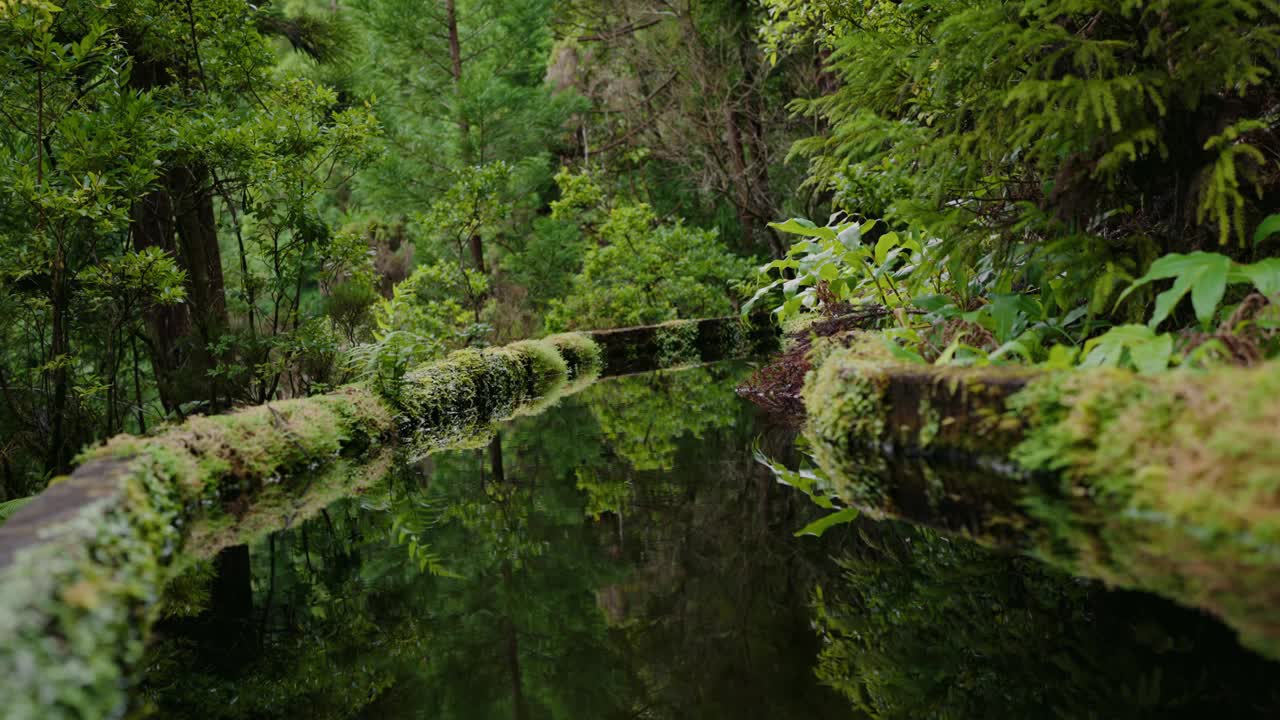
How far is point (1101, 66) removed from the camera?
3.26 m

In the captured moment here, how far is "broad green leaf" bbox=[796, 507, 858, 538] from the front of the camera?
2.89 metres

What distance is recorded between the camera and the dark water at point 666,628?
5.54 feet

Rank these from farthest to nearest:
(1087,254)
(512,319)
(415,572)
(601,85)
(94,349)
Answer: (601,85) < (512,319) < (94,349) < (1087,254) < (415,572)

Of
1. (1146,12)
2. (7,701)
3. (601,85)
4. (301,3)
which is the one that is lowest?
(7,701)

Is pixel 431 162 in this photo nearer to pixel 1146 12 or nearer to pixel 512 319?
pixel 512 319

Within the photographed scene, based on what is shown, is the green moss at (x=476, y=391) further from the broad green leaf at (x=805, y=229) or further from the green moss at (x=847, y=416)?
the broad green leaf at (x=805, y=229)

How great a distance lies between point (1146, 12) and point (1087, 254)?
0.96m

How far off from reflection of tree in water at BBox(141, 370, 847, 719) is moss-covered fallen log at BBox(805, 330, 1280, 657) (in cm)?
57

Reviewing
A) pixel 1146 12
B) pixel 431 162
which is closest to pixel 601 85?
pixel 431 162

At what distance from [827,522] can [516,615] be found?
1.17 meters

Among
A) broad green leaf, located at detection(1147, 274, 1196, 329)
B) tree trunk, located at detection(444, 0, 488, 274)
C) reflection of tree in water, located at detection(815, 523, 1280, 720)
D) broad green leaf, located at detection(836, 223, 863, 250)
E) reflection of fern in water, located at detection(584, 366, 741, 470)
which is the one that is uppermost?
tree trunk, located at detection(444, 0, 488, 274)

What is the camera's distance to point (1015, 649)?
1825 mm

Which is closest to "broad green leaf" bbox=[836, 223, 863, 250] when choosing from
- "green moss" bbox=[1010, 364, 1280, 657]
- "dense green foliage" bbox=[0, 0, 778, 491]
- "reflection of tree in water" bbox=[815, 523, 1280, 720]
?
"dense green foliage" bbox=[0, 0, 778, 491]

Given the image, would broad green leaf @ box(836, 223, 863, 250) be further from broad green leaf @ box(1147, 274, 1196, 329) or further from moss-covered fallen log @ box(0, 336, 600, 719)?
broad green leaf @ box(1147, 274, 1196, 329)
